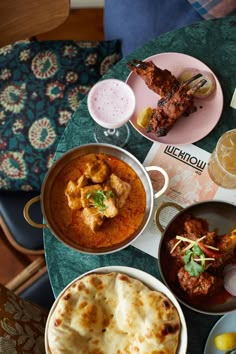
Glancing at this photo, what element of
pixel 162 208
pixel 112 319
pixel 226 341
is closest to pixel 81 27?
pixel 162 208

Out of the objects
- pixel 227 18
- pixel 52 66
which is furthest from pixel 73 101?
pixel 227 18

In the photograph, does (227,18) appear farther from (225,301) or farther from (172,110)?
(225,301)

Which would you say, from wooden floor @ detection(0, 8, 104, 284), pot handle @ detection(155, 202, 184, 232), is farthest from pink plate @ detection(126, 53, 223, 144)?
wooden floor @ detection(0, 8, 104, 284)

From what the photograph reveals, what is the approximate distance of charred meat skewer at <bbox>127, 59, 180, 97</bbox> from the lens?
1529 mm

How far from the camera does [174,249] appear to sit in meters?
1.43

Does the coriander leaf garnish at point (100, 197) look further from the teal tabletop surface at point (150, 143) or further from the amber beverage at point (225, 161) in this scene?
the amber beverage at point (225, 161)

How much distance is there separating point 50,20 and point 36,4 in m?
0.09

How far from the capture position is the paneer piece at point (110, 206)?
57.8 inches

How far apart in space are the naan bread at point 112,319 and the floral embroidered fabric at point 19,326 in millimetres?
185

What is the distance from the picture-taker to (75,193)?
1507 mm

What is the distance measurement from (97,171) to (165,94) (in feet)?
1.12

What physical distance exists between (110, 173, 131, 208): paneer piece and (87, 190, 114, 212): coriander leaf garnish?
0.09 ft

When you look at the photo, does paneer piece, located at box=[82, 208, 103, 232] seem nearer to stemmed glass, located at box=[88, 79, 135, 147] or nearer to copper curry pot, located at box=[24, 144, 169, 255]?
copper curry pot, located at box=[24, 144, 169, 255]

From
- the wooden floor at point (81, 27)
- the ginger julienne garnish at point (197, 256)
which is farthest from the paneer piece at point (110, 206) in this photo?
the wooden floor at point (81, 27)
